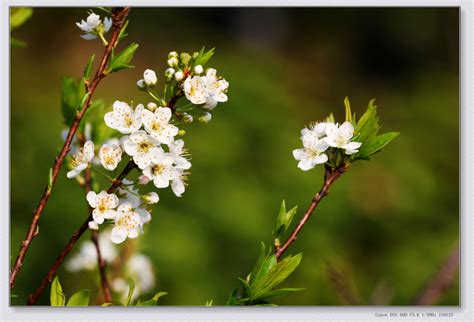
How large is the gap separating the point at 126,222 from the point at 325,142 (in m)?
0.48

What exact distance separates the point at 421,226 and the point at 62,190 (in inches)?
90.5

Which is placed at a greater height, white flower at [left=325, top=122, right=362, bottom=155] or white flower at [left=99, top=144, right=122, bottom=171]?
white flower at [left=99, top=144, right=122, bottom=171]

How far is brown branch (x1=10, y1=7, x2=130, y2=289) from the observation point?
4.44ft

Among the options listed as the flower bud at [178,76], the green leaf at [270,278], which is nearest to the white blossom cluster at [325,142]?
the green leaf at [270,278]

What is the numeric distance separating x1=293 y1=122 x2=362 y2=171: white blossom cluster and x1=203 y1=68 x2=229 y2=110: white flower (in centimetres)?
23

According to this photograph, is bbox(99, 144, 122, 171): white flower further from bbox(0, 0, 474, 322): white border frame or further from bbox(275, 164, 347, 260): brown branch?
bbox(0, 0, 474, 322): white border frame

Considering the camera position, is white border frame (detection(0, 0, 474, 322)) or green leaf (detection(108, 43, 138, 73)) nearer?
green leaf (detection(108, 43, 138, 73))

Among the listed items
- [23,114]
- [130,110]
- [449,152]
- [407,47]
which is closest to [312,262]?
[449,152]

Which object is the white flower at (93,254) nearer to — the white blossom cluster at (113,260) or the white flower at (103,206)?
the white blossom cluster at (113,260)

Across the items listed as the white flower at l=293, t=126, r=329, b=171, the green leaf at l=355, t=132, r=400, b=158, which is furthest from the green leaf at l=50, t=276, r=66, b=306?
the green leaf at l=355, t=132, r=400, b=158

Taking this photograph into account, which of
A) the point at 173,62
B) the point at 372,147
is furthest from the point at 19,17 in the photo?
the point at 372,147

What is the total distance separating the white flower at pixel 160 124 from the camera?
1.29 meters

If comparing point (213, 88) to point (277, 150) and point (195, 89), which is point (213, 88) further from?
point (277, 150)

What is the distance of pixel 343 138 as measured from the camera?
4.72 ft
